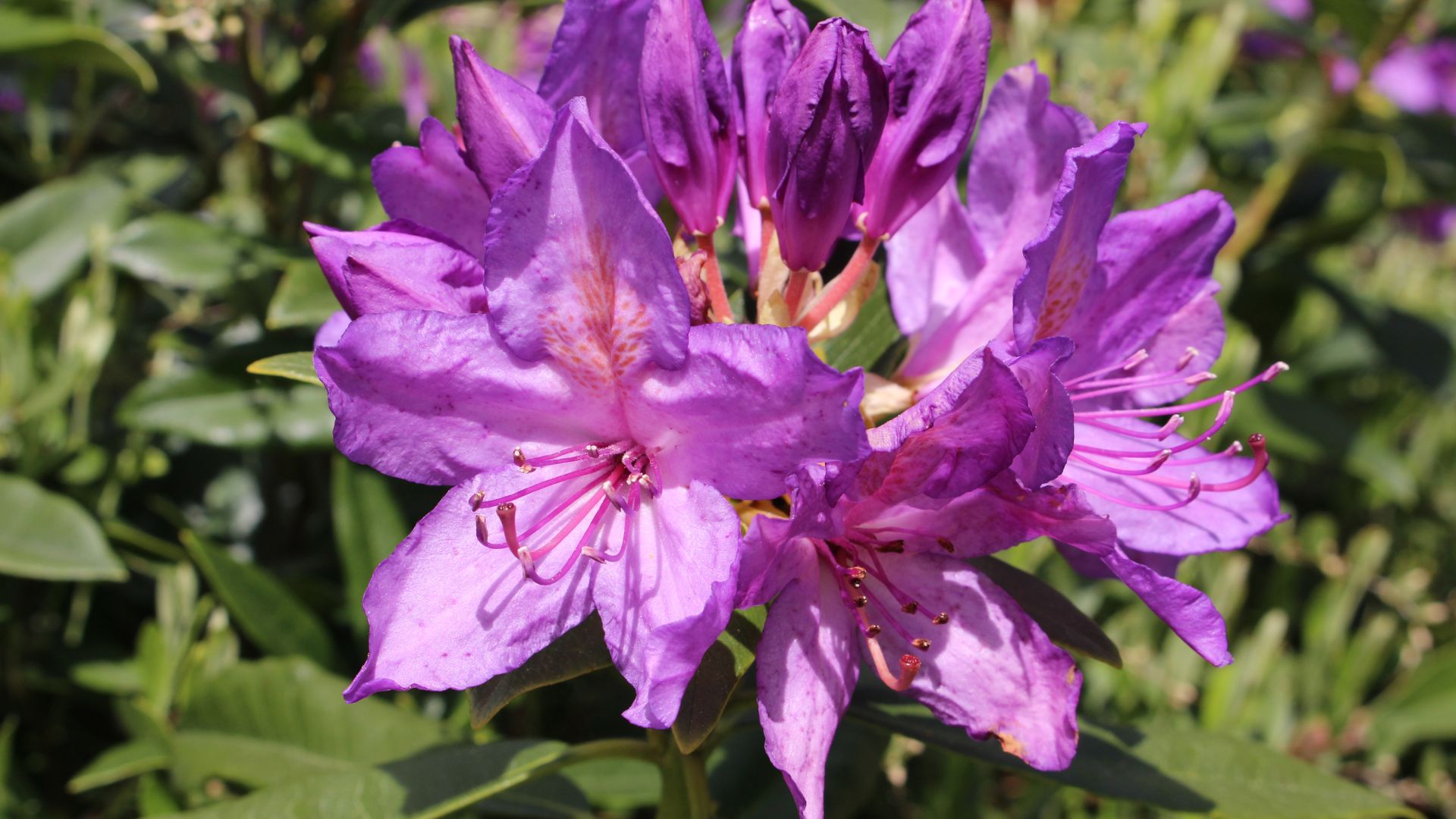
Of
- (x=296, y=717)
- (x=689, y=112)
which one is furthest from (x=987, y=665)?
(x=296, y=717)

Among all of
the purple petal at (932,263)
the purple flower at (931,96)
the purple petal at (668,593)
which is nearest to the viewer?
the purple petal at (668,593)

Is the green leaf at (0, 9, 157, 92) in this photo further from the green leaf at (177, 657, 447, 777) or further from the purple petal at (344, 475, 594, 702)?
the purple petal at (344, 475, 594, 702)

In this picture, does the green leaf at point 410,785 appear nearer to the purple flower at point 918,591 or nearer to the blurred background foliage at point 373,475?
the blurred background foliage at point 373,475

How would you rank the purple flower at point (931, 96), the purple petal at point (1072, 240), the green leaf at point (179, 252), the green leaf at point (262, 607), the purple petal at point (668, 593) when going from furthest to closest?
1. the green leaf at point (179, 252)
2. the green leaf at point (262, 607)
3. the purple flower at point (931, 96)
4. the purple petal at point (1072, 240)
5. the purple petal at point (668, 593)

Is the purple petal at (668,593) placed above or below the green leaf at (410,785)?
above

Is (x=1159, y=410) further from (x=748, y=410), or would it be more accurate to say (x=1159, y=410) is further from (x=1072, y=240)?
(x=748, y=410)

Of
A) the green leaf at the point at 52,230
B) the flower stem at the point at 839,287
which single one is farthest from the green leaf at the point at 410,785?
the green leaf at the point at 52,230

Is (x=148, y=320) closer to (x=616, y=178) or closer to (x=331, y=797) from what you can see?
(x=331, y=797)
